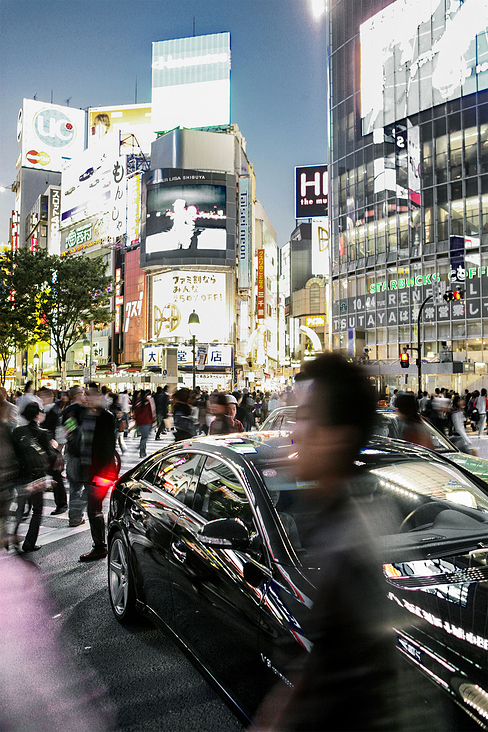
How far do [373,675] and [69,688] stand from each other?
2.36m

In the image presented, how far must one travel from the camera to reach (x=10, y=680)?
3.63m

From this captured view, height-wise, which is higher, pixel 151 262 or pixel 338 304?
pixel 151 262

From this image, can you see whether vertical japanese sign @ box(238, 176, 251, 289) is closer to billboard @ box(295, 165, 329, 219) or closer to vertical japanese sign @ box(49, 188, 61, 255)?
billboard @ box(295, 165, 329, 219)

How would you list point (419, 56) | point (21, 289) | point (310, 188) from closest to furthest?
1. point (21, 289)
2. point (419, 56)
3. point (310, 188)

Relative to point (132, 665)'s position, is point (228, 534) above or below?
above

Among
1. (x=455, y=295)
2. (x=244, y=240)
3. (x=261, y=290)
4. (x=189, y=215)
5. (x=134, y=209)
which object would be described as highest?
(x=134, y=209)

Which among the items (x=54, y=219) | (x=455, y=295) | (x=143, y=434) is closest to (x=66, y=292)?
(x=143, y=434)

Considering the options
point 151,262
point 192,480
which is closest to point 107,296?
point 151,262

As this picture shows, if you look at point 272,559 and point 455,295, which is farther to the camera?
point 455,295

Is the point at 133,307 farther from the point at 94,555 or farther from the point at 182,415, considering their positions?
the point at 94,555

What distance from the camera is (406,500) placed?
129 inches

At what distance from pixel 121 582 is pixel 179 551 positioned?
49.8 inches

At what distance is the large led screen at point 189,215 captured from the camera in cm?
5519

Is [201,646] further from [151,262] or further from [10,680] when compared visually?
[151,262]
